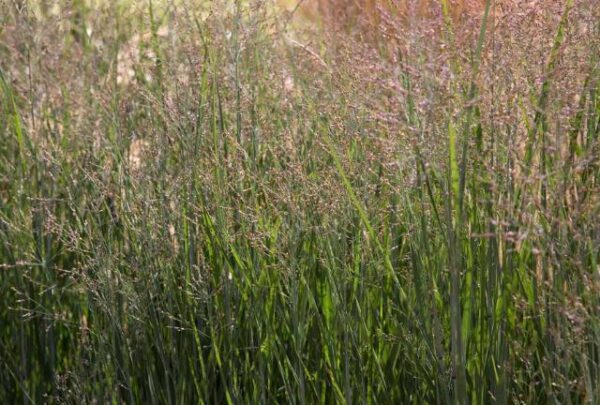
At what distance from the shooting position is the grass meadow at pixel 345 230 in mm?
1930

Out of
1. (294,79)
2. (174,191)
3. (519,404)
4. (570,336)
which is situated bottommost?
(519,404)

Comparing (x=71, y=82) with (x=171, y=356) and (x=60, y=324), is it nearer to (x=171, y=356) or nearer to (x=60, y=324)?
(x=60, y=324)

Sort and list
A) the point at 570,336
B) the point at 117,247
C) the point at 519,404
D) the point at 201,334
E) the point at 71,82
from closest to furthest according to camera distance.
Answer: the point at 570,336
the point at 519,404
the point at 201,334
the point at 117,247
the point at 71,82

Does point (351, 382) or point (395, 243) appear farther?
point (395, 243)

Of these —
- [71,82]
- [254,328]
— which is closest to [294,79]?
[71,82]

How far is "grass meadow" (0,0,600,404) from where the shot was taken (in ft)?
6.33

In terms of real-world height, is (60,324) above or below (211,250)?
below

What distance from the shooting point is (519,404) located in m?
2.11

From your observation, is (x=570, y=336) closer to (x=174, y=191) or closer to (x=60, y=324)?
(x=174, y=191)

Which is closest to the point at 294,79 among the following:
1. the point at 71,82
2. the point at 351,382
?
the point at 71,82

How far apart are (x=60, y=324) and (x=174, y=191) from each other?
2.35 ft

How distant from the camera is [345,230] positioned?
212 cm

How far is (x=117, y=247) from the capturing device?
2.60 m

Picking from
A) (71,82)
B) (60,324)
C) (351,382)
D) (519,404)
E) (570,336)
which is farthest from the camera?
(71,82)
